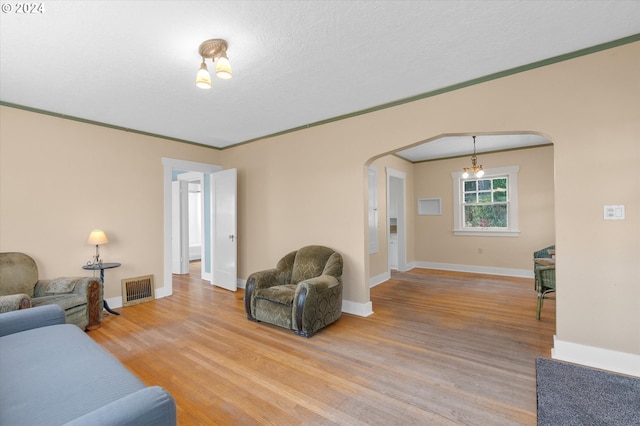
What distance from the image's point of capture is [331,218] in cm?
417

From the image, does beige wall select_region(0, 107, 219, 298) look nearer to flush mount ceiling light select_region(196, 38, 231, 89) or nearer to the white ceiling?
the white ceiling

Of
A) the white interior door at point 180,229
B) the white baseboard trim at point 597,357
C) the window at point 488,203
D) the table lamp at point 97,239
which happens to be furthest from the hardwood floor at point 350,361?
the white interior door at point 180,229

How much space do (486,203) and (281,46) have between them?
5783 mm

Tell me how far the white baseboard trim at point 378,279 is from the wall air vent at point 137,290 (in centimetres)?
365

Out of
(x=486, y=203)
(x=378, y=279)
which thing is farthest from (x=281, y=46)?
(x=486, y=203)

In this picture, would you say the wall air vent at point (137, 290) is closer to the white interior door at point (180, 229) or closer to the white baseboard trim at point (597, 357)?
the white interior door at point (180, 229)

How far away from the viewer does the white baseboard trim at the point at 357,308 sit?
3832 mm

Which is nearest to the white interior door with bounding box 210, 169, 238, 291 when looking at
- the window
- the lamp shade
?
the lamp shade

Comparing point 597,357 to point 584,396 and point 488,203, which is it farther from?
point 488,203

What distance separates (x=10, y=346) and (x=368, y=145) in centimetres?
364

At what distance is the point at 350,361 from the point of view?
2633 millimetres

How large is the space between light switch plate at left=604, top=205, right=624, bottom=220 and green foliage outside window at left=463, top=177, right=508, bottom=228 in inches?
159

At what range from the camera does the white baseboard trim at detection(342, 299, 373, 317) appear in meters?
3.83

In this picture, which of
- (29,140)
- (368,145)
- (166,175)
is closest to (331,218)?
(368,145)
